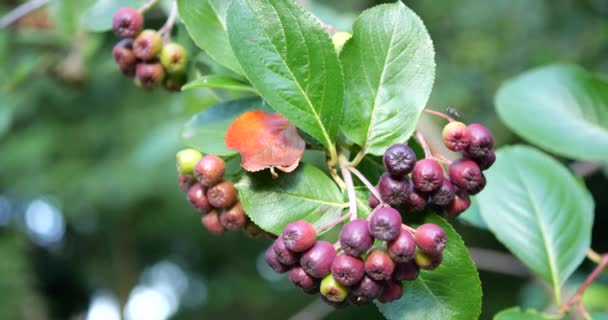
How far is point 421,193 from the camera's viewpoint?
32.4 inches

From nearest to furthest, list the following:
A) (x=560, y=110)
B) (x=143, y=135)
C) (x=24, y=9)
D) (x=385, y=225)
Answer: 1. (x=385, y=225)
2. (x=560, y=110)
3. (x=24, y=9)
4. (x=143, y=135)

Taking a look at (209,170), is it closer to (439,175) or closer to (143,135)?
(439,175)

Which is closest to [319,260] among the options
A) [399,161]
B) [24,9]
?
[399,161]

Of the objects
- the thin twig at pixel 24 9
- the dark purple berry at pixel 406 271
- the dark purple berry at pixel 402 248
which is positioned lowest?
the thin twig at pixel 24 9

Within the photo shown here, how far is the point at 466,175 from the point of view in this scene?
0.84m

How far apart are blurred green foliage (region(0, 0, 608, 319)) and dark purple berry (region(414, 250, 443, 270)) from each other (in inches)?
21.6

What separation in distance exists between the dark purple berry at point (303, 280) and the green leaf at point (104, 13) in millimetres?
711

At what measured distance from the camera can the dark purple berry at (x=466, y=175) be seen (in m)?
0.84

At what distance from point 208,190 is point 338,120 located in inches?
8.4

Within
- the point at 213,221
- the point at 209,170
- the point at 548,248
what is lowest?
the point at 548,248

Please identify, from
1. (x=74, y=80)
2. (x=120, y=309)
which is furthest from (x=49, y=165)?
(x=74, y=80)

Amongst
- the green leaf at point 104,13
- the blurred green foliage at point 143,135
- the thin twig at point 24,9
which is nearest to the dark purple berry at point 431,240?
the blurred green foliage at point 143,135

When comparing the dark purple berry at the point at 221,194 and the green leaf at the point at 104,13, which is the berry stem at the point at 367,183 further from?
the green leaf at the point at 104,13

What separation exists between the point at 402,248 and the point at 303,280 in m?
0.14
